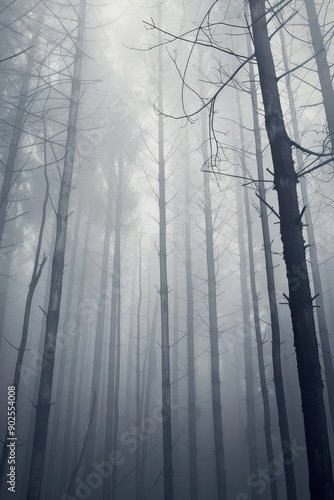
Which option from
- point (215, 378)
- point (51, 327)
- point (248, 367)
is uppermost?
point (51, 327)

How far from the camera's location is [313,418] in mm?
2027

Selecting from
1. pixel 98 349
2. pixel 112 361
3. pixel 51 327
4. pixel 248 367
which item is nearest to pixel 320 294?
pixel 51 327

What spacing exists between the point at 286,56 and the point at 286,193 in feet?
26.5

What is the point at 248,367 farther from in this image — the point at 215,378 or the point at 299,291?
the point at 299,291

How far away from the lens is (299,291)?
228cm

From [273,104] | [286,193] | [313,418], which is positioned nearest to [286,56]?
[273,104]

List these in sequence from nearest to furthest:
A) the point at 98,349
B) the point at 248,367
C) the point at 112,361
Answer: the point at 112,361, the point at 98,349, the point at 248,367

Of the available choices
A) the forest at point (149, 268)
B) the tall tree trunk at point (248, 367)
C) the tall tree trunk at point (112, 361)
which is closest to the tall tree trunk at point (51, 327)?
the forest at point (149, 268)

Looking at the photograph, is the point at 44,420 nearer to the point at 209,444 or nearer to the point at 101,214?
the point at 101,214

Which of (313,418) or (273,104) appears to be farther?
(273,104)

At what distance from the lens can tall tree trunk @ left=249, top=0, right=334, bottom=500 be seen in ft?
6.38

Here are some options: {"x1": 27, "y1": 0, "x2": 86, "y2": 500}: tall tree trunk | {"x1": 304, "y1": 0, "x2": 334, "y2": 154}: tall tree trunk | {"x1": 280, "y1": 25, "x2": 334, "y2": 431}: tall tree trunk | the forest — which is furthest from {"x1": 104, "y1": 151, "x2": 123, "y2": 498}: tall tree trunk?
{"x1": 304, "y1": 0, "x2": 334, "y2": 154}: tall tree trunk

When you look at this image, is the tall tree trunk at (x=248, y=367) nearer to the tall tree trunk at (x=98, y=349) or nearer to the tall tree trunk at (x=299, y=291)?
the tall tree trunk at (x=98, y=349)

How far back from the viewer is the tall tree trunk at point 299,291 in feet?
6.38
